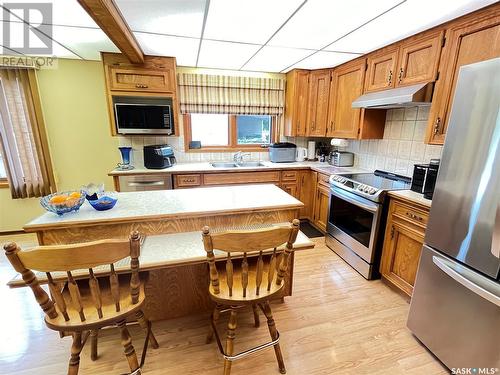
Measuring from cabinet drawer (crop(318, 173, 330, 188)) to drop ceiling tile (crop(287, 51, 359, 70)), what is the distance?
55.6 inches

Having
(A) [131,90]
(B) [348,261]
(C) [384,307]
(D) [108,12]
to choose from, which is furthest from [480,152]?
(A) [131,90]

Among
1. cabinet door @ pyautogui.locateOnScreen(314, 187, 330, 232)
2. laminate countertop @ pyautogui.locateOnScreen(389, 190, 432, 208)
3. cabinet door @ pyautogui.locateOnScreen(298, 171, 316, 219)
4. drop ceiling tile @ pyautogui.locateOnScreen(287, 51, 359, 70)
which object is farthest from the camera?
cabinet door @ pyautogui.locateOnScreen(298, 171, 316, 219)

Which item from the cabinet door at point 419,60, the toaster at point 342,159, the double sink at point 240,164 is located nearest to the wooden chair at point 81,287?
the double sink at point 240,164

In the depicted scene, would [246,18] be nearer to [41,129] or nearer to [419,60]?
[419,60]

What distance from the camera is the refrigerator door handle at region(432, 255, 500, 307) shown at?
116 cm

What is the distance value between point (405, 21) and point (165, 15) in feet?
6.14

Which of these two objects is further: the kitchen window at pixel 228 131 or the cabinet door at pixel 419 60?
the kitchen window at pixel 228 131

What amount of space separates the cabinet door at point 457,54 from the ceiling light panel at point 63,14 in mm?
2763

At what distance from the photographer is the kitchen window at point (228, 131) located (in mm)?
3644

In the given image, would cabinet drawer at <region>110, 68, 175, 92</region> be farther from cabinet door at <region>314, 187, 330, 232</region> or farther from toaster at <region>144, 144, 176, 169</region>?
cabinet door at <region>314, 187, 330, 232</region>

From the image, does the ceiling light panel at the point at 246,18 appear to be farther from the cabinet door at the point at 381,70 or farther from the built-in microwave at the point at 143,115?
the cabinet door at the point at 381,70

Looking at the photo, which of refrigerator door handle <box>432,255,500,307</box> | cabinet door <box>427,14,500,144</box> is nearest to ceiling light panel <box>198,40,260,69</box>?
cabinet door <box>427,14,500,144</box>

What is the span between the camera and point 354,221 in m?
2.57

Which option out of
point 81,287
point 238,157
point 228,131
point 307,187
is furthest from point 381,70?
point 81,287
